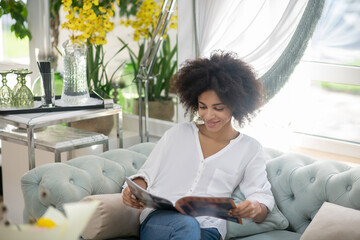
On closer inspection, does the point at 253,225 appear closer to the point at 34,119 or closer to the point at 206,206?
the point at 206,206

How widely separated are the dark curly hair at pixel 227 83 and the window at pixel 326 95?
0.70 m

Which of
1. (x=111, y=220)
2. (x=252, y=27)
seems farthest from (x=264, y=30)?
(x=111, y=220)

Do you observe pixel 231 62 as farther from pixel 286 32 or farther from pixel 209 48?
pixel 209 48

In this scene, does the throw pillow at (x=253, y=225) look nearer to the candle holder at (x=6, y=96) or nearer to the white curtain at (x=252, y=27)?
the white curtain at (x=252, y=27)

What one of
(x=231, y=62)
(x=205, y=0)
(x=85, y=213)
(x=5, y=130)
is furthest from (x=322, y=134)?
(x=85, y=213)

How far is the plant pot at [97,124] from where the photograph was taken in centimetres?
329

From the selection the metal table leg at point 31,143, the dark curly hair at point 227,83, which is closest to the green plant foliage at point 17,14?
the metal table leg at point 31,143

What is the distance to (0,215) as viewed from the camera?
1.03m

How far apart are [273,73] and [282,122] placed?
0.26 m

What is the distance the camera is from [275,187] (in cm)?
237

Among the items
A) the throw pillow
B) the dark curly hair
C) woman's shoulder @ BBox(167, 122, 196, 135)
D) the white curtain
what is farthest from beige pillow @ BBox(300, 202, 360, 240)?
the white curtain

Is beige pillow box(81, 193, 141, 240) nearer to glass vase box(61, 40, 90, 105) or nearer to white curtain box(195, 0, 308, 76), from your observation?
glass vase box(61, 40, 90, 105)

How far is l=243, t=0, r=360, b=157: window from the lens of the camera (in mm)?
2906

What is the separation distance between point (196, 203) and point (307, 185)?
25.9 inches
